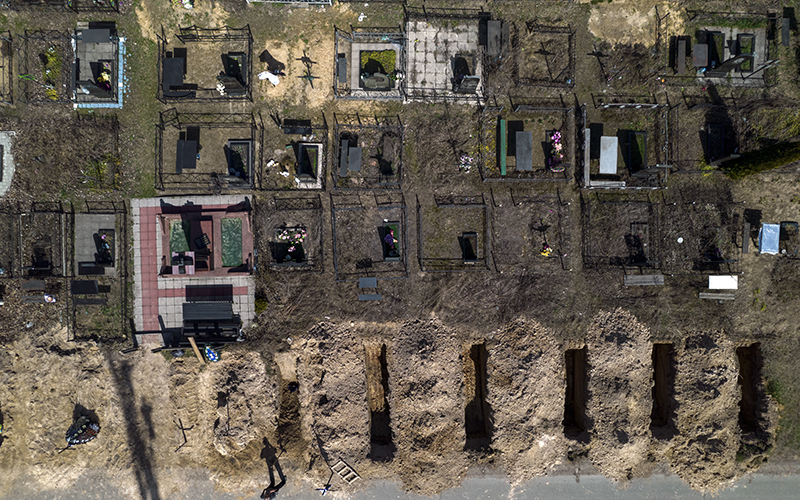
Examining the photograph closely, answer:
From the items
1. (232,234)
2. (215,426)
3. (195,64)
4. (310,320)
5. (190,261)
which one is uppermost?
(195,64)

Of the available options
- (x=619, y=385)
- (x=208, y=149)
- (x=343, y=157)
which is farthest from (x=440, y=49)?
(x=619, y=385)

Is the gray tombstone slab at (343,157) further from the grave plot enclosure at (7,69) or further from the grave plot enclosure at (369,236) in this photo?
the grave plot enclosure at (7,69)

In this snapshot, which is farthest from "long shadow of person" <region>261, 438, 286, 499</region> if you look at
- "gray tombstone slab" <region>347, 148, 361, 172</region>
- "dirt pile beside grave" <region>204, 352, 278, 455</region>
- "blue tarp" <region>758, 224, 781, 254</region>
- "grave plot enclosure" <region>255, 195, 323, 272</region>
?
"blue tarp" <region>758, 224, 781, 254</region>

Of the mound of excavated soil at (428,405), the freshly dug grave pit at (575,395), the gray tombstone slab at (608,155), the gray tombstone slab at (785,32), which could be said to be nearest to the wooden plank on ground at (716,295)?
the freshly dug grave pit at (575,395)

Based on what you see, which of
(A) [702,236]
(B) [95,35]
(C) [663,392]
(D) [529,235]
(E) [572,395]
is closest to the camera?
(B) [95,35]

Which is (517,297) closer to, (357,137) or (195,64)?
(357,137)

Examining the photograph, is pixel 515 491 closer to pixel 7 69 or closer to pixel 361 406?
pixel 361 406

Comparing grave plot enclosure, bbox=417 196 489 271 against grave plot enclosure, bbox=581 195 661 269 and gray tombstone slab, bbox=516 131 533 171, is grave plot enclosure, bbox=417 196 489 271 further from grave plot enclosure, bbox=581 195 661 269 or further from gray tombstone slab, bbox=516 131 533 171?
grave plot enclosure, bbox=581 195 661 269

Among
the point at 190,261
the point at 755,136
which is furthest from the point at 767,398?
the point at 190,261
